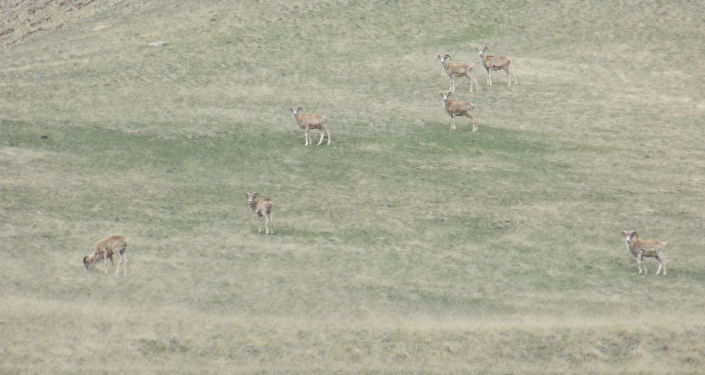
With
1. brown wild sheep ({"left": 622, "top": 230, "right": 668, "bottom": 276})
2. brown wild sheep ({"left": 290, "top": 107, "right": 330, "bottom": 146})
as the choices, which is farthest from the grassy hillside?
brown wild sheep ({"left": 290, "top": 107, "right": 330, "bottom": 146})

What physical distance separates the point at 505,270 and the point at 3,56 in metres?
33.3

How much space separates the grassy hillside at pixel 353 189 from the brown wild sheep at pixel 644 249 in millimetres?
381

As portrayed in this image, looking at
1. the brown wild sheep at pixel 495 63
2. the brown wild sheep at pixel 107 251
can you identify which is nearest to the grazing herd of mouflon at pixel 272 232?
the brown wild sheep at pixel 107 251

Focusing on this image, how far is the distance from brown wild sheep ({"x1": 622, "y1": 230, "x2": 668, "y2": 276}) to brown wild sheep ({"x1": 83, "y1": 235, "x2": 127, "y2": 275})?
45.8 ft

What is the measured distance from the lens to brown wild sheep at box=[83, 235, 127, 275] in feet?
96.6

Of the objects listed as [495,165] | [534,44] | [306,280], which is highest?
[534,44]

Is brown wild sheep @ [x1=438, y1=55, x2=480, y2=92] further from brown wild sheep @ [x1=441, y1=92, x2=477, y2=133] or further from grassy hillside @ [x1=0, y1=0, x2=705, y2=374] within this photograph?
brown wild sheep @ [x1=441, y1=92, x2=477, y2=133]

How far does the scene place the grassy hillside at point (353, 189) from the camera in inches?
1048

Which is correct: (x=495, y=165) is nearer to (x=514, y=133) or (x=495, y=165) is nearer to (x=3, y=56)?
(x=514, y=133)

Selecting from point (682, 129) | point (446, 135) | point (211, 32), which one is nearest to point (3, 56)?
point (211, 32)

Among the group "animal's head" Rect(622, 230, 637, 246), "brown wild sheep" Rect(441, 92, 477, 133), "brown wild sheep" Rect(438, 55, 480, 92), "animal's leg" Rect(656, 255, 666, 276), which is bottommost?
"animal's leg" Rect(656, 255, 666, 276)

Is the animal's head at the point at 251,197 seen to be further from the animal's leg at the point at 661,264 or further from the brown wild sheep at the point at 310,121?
the animal's leg at the point at 661,264

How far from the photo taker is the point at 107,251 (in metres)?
29.5

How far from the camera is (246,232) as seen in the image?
3272cm
